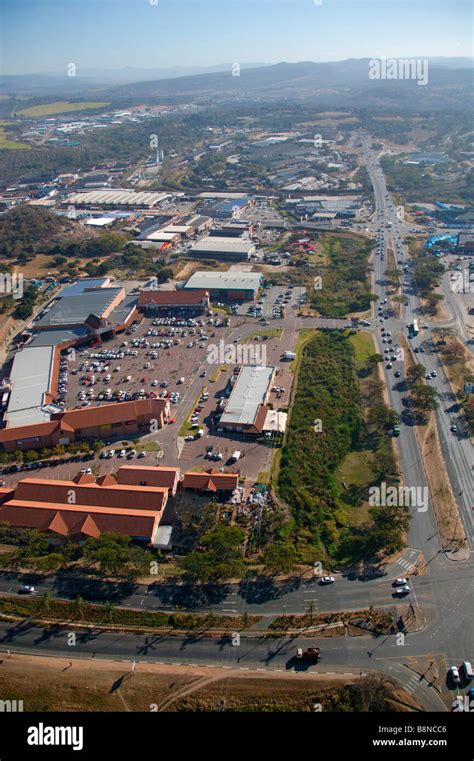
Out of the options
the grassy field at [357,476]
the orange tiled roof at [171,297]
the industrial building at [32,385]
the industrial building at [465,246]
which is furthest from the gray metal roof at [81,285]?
the industrial building at [465,246]

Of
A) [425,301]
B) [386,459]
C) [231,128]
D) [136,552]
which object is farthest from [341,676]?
[231,128]

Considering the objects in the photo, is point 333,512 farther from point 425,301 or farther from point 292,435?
point 425,301

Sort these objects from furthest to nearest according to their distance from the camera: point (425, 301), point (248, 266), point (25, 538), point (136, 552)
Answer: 1. point (248, 266)
2. point (425, 301)
3. point (25, 538)
4. point (136, 552)

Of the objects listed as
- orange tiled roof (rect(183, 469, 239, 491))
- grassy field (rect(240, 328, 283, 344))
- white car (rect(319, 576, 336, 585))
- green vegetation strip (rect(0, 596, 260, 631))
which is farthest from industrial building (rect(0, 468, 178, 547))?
grassy field (rect(240, 328, 283, 344))

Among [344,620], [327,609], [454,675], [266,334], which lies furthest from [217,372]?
[454,675]

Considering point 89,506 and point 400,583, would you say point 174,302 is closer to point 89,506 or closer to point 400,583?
Result: point 89,506

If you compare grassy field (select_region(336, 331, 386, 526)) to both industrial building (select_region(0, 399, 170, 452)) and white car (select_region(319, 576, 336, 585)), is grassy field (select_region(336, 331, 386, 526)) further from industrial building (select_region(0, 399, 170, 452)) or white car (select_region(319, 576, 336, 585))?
industrial building (select_region(0, 399, 170, 452))
